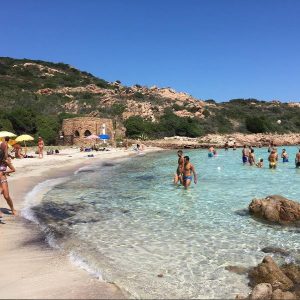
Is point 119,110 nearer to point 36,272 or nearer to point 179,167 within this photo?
point 179,167

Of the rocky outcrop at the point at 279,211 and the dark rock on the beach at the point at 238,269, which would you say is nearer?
the dark rock on the beach at the point at 238,269

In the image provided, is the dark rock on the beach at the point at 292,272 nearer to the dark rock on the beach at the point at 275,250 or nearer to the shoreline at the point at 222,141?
the dark rock on the beach at the point at 275,250

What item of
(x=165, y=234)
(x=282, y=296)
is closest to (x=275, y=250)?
(x=165, y=234)

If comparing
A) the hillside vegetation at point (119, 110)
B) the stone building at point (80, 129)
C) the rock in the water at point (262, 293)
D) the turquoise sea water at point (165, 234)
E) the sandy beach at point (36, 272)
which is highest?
the hillside vegetation at point (119, 110)

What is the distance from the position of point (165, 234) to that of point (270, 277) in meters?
2.96

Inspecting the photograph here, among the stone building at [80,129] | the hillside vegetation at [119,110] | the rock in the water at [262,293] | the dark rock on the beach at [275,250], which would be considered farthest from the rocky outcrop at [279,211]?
the stone building at [80,129]

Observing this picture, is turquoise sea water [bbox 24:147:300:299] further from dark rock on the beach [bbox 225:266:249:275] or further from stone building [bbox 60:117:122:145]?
stone building [bbox 60:117:122:145]

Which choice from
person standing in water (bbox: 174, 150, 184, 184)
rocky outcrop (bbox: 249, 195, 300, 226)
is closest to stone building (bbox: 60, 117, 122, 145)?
person standing in water (bbox: 174, 150, 184, 184)

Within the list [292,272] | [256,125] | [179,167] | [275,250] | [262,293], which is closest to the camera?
[262,293]

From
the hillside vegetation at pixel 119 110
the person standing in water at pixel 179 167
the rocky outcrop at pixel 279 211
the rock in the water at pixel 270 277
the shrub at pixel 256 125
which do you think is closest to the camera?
the rock in the water at pixel 270 277

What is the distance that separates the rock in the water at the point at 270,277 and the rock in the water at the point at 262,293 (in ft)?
1.33

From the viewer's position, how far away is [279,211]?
9.03 m

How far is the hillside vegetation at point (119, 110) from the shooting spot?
4638cm

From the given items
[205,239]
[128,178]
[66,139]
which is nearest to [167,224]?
[205,239]
